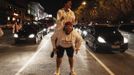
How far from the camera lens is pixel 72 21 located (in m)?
10.5

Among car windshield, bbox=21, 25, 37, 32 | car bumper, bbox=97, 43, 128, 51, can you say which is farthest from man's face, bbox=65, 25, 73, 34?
car windshield, bbox=21, 25, 37, 32

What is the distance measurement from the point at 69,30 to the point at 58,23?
69cm

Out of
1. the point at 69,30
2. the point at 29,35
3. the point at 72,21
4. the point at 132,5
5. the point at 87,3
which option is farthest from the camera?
the point at 87,3

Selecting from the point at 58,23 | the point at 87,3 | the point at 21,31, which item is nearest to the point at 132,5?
the point at 21,31

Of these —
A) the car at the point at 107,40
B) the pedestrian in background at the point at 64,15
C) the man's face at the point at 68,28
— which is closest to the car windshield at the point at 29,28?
the car at the point at 107,40

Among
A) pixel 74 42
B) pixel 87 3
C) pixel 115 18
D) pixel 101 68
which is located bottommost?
pixel 101 68

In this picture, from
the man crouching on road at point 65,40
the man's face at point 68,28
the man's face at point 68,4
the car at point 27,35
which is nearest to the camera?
the man's face at point 68,28

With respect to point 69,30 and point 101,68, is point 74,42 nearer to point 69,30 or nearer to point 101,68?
point 69,30

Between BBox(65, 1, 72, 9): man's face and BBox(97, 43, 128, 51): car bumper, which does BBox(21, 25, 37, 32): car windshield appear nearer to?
BBox(97, 43, 128, 51): car bumper

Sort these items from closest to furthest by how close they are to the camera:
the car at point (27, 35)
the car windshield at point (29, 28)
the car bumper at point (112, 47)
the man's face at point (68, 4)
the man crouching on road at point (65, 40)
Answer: the man crouching on road at point (65, 40) < the man's face at point (68, 4) < the car bumper at point (112, 47) < the car at point (27, 35) < the car windshield at point (29, 28)

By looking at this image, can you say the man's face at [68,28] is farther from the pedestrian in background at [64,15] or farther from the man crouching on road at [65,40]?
the pedestrian in background at [64,15]

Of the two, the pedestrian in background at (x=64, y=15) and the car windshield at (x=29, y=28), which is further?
the car windshield at (x=29, y=28)

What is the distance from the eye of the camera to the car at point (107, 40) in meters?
19.1

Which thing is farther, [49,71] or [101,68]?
[101,68]
